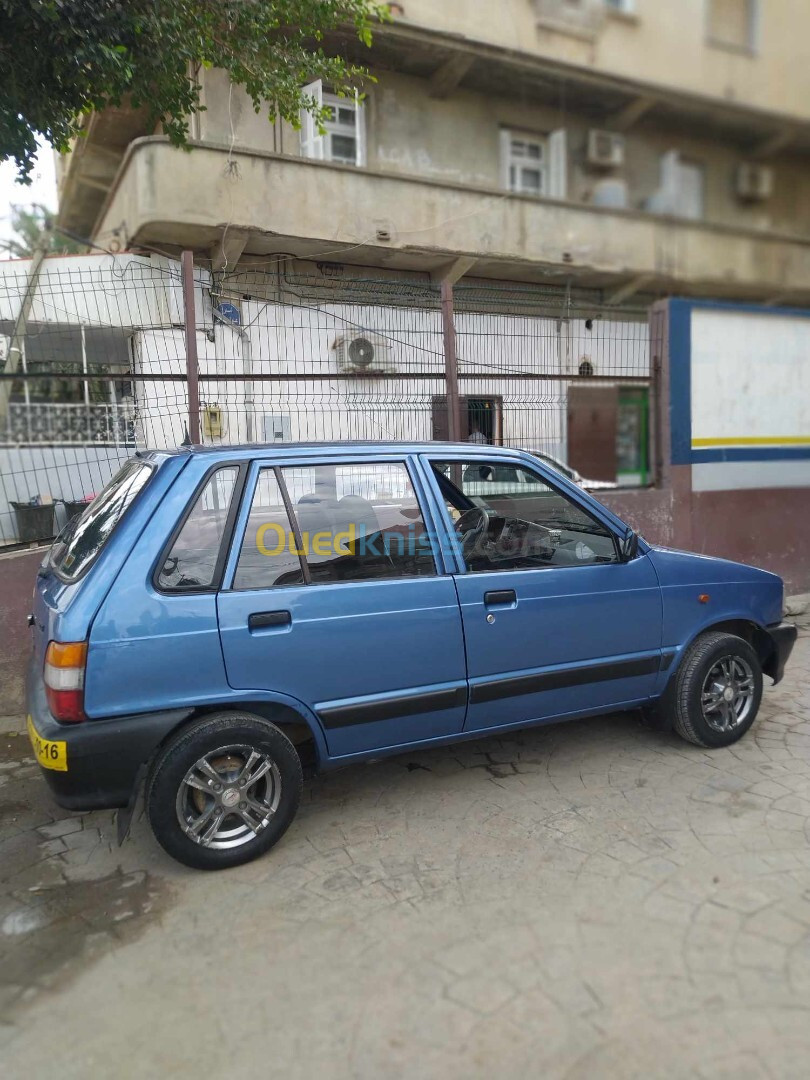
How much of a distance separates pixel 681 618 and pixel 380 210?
9128 millimetres

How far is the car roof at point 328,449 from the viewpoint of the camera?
10.1ft

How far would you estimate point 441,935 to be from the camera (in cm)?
253

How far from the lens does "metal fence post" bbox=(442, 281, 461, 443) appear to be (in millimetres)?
6141

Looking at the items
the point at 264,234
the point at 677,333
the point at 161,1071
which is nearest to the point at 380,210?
the point at 264,234

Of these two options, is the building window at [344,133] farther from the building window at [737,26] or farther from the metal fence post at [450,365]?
the metal fence post at [450,365]

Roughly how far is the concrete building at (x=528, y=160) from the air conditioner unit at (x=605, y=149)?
0.15 feet

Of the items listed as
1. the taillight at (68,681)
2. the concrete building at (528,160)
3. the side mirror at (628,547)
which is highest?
the concrete building at (528,160)

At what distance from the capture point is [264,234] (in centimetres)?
1020

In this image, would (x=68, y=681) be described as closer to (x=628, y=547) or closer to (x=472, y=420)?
(x=628, y=547)

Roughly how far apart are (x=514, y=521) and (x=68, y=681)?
2.06 meters

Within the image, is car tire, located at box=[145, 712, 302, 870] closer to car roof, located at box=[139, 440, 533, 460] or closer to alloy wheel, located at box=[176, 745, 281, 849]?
alloy wheel, located at box=[176, 745, 281, 849]

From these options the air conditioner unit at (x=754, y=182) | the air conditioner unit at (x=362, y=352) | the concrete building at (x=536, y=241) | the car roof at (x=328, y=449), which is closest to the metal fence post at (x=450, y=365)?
the concrete building at (x=536, y=241)

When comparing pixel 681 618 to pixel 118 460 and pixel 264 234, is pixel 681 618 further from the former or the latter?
pixel 264 234

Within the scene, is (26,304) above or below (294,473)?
above
